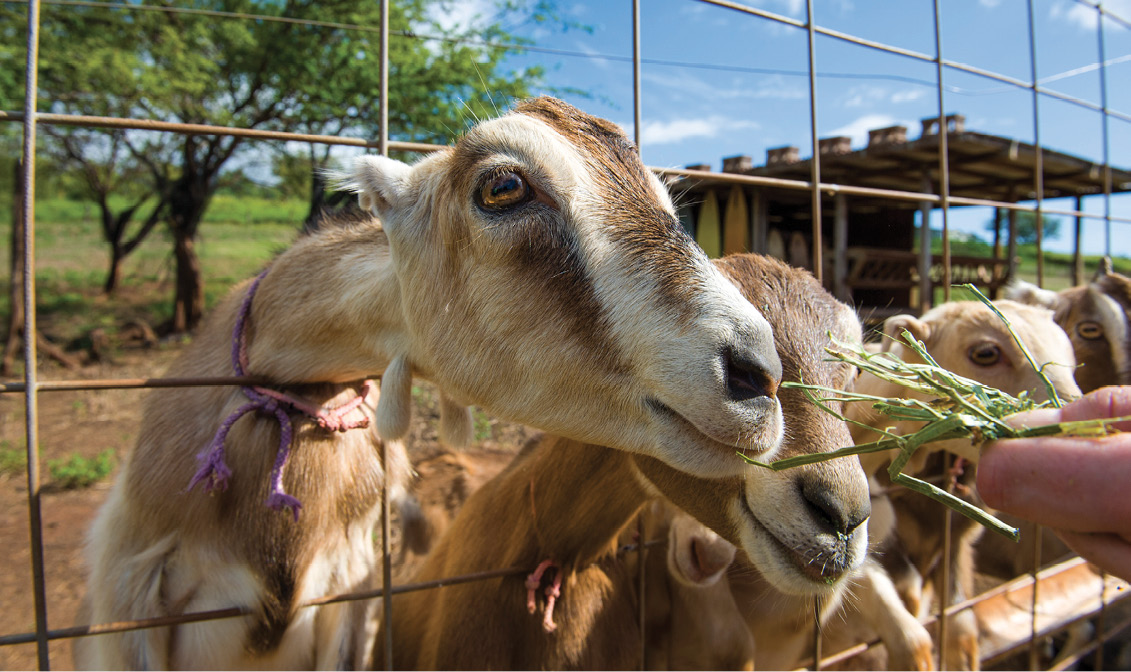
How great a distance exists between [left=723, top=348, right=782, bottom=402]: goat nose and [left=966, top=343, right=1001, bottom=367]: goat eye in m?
2.12

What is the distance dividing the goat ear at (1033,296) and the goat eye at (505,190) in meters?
3.91

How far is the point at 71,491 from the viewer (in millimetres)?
6391

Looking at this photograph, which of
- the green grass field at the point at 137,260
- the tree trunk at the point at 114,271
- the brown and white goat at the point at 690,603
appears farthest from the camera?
the tree trunk at the point at 114,271

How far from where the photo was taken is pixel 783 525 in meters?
1.60

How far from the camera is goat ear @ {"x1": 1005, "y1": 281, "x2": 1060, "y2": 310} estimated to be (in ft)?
13.0

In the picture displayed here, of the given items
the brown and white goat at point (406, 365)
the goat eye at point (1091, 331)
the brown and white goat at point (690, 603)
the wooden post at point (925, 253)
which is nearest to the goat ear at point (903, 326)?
the brown and white goat at point (690, 603)

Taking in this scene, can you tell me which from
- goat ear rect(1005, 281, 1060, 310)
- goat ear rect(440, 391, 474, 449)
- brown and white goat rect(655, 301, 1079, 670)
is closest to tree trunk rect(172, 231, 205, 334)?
Result: goat ear rect(440, 391, 474, 449)

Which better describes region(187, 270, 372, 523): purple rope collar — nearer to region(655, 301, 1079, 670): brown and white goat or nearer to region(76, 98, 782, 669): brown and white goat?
region(76, 98, 782, 669): brown and white goat

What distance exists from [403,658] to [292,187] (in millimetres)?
13502

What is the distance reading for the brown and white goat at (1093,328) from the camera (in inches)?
158

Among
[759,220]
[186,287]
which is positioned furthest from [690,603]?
[186,287]

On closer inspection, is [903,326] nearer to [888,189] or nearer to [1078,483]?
[1078,483]

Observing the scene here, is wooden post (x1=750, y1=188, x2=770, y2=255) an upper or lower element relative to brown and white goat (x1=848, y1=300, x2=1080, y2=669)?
upper

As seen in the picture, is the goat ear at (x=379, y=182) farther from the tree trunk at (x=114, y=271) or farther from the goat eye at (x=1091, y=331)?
the tree trunk at (x=114, y=271)
